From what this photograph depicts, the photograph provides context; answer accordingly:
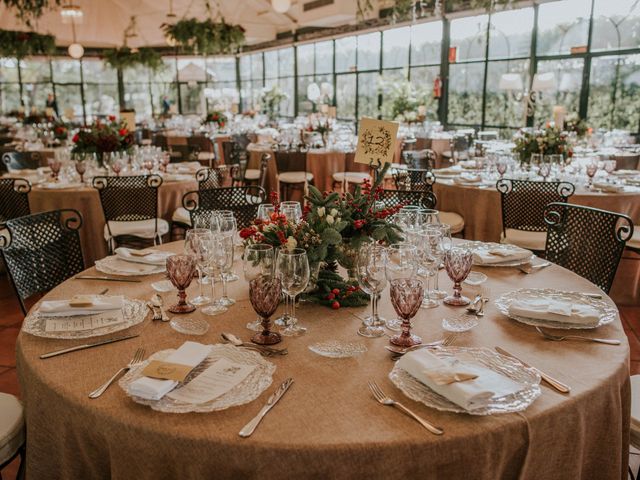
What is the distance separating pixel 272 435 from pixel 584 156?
6.97m

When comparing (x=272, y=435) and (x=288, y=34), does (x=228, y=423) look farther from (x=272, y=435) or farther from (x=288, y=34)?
(x=288, y=34)

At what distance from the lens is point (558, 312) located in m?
1.79

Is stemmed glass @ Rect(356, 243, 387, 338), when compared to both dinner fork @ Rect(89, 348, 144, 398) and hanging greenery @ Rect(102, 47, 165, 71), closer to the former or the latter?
dinner fork @ Rect(89, 348, 144, 398)

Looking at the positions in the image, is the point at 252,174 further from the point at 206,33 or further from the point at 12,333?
the point at 12,333

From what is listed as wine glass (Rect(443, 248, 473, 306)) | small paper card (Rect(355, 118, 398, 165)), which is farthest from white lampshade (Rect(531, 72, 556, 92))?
wine glass (Rect(443, 248, 473, 306))

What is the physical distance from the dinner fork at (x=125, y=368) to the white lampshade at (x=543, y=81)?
8.93 metres

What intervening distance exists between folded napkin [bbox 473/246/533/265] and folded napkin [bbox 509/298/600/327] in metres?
0.55

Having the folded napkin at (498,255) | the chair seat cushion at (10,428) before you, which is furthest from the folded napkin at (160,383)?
the folded napkin at (498,255)

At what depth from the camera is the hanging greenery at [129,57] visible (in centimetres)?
1623

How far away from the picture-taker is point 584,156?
7.13 m

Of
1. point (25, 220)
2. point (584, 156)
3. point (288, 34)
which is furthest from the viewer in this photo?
point (288, 34)

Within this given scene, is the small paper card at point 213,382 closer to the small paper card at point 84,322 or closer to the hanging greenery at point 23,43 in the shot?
the small paper card at point 84,322

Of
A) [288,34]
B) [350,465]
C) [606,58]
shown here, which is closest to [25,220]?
[350,465]

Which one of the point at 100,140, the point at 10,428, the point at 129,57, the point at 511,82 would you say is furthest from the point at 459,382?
the point at 129,57
